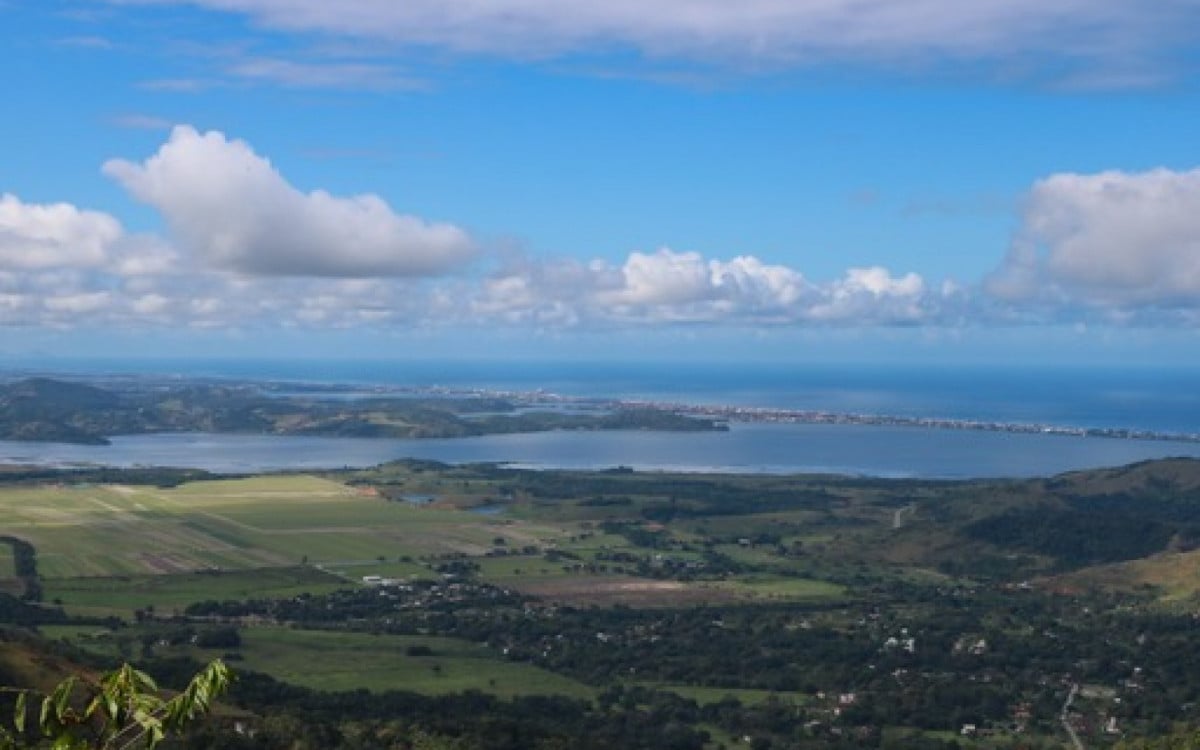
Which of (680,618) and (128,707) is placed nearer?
(128,707)

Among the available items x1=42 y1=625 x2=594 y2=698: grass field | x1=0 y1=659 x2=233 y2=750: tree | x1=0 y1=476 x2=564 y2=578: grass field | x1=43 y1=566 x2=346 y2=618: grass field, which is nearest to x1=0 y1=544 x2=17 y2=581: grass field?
x1=0 y1=476 x2=564 y2=578: grass field

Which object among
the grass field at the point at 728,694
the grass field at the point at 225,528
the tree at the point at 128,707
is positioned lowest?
the grass field at the point at 728,694

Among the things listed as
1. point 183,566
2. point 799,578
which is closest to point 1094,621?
point 799,578

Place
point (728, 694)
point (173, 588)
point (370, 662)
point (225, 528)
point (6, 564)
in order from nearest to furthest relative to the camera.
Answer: point (728, 694) → point (370, 662) → point (173, 588) → point (6, 564) → point (225, 528)

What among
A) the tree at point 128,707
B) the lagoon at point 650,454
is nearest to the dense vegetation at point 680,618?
the tree at point 128,707

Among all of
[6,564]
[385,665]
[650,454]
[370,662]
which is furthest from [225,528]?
[650,454]

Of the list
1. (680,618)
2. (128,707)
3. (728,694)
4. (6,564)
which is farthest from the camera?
(6,564)

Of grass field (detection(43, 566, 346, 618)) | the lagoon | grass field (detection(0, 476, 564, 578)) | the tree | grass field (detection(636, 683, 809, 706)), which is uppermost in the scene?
the tree

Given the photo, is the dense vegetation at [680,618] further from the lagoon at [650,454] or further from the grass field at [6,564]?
the lagoon at [650,454]

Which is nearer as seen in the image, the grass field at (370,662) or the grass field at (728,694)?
the grass field at (370,662)

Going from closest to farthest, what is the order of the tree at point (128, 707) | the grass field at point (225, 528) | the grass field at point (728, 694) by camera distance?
the tree at point (128, 707), the grass field at point (728, 694), the grass field at point (225, 528)

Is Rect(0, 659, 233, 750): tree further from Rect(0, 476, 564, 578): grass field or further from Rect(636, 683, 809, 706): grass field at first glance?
Rect(0, 476, 564, 578): grass field

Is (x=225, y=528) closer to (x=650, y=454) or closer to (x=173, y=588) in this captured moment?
(x=173, y=588)
